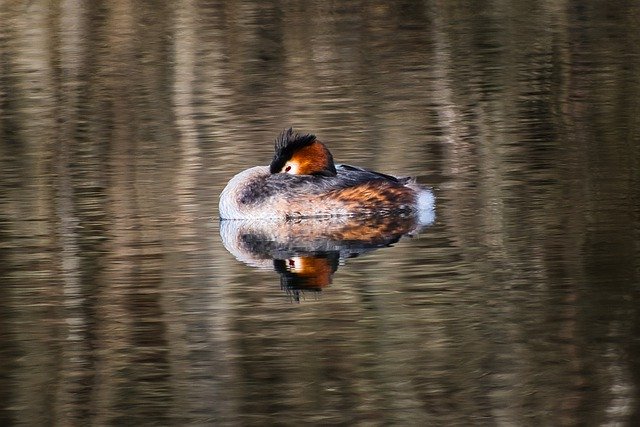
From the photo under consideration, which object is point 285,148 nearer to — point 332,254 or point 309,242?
point 309,242

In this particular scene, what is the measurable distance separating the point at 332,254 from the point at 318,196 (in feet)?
5.04

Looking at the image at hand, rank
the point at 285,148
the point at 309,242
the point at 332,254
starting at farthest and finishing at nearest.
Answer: the point at 285,148 → the point at 309,242 → the point at 332,254

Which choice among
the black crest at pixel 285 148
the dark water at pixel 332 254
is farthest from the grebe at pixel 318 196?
the dark water at pixel 332 254

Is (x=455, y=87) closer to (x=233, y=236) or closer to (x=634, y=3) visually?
(x=233, y=236)

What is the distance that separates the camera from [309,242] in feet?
36.6

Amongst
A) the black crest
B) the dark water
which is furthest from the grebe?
the dark water

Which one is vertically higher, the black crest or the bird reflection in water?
the black crest

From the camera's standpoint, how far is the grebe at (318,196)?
476 inches

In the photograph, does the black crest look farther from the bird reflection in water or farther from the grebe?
the bird reflection in water

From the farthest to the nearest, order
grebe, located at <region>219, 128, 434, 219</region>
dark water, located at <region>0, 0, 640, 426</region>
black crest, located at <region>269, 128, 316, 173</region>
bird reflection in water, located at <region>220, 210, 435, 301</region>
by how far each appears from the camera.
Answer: black crest, located at <region>269, 128, 316, 173</region>
grebe, located at <region>219, 128, 434, 219</region>
bird reflection in water, located at <region>220, 210, 435, 301</region>
dark water, located at <region>0, 0, 640, 426</region>

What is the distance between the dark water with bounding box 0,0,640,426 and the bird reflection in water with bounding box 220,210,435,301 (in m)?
0.05

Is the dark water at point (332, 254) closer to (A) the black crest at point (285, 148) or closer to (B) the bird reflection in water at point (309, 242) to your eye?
(B) the bird reflection in water at point (309, 242)

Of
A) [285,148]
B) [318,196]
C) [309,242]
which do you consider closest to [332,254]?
[309,242]

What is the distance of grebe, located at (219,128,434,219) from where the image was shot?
39.7 feet
